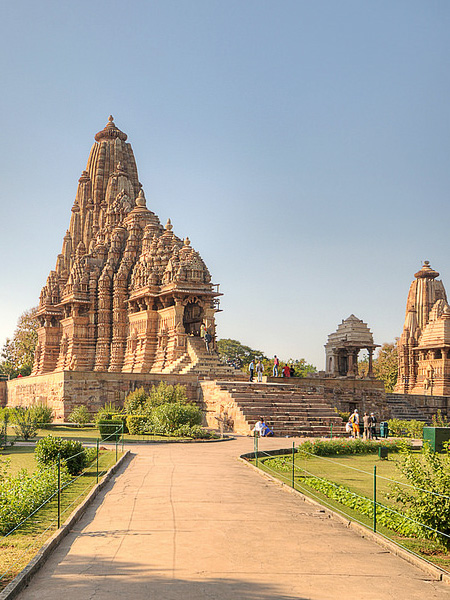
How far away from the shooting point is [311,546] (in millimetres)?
8875

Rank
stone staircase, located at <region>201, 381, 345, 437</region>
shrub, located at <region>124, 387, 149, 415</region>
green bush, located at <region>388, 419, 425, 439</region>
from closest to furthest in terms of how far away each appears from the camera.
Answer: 1. stone staircase, located at <region>201, 381, 345, 437</region>
2. shrub, located at <region>124, 387, 149, 415</region>
3. green bush, located at <region>388, 419, 425, 439</region>

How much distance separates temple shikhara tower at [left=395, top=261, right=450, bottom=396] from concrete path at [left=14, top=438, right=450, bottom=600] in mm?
41174

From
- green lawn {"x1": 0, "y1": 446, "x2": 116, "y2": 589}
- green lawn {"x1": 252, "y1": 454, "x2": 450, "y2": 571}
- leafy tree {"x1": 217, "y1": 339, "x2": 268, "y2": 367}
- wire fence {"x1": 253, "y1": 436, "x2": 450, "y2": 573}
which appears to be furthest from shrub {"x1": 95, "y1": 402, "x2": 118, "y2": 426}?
leafy tree {"x1": 217, "y1": 339, "x2": 268, "y2": 367}

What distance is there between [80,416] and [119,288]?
17209mm

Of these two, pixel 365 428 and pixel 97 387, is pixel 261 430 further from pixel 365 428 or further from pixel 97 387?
pixel 97 387

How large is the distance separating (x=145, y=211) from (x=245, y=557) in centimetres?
4272

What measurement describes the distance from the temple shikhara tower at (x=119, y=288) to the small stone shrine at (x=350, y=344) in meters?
10.9

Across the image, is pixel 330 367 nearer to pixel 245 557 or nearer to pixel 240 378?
pixel 240 378

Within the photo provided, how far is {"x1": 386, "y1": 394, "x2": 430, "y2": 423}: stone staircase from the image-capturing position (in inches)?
1538

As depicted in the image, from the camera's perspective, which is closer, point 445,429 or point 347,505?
point 347,505

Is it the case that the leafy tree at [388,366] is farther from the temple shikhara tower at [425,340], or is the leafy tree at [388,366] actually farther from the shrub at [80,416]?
the shrub at [80,416]

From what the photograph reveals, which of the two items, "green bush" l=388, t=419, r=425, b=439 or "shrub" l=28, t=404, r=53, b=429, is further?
"green bush" l=388, t=419, r=425, b=439

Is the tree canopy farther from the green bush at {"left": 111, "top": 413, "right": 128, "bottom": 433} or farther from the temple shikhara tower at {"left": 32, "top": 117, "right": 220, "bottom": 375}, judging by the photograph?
the green bush at {"left": 111, "top": 413, "right": 128, "bottom": 433}

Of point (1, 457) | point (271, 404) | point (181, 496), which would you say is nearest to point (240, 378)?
point (271, 404)
